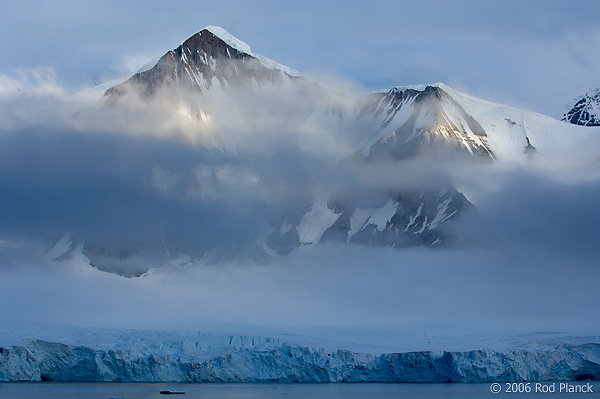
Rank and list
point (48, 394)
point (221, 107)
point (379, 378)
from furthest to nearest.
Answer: point (221, 107) → point (379, 378) → point (48, 394)

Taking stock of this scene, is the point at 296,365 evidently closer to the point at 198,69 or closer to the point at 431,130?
the point at 431,130

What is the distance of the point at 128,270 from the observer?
166 meters

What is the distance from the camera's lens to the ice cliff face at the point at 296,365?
8906 cm

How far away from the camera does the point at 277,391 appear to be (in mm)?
93812

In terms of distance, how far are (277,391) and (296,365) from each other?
126 inches

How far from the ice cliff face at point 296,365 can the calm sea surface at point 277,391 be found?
1.36 metres

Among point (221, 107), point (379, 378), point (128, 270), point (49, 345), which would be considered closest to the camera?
point (49, 345)

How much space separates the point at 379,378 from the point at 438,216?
83.9m

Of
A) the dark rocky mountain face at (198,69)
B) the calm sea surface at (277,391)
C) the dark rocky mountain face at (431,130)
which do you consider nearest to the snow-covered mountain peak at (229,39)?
the dark rocky mountain face at (198,69)

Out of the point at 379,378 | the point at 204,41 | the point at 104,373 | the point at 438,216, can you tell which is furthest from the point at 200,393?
the point at 204,41

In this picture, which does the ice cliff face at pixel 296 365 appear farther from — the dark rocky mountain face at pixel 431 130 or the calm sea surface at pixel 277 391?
the dark rocky mountain face at pixel 431 130

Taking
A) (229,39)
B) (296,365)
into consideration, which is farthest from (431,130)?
(296,365)

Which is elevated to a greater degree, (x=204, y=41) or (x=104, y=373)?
(x=204, y=41)

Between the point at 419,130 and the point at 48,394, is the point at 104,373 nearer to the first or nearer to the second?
the point at 48,394
